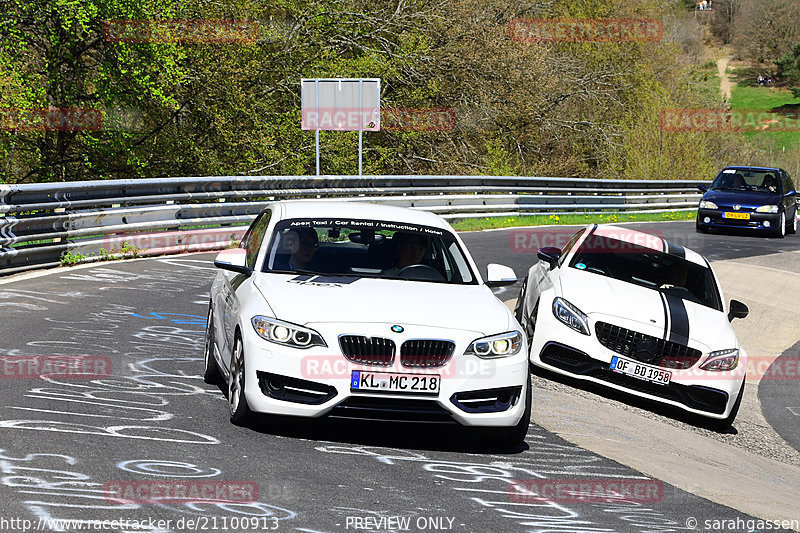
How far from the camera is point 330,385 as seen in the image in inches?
251

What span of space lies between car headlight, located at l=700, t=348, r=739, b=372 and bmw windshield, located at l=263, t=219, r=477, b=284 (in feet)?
9.35

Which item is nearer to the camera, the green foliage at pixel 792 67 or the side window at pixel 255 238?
the side window at pixel 255 238

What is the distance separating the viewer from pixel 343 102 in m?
26.0

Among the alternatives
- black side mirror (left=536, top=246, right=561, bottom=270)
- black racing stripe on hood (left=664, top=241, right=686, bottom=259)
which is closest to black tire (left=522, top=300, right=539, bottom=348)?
black side mirror (left=536, top=246, right=561, bottom=270)

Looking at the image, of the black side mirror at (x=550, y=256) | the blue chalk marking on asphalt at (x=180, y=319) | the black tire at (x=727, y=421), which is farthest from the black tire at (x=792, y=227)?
the blue chalk marking on asphalt at (x=180, y=319)

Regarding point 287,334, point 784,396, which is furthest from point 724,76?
point 287,334

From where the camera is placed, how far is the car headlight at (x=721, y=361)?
9602 mm

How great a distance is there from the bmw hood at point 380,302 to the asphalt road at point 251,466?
2.44 feet

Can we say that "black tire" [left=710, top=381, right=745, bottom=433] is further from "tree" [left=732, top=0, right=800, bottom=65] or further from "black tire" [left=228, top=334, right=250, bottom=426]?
"tree" [left=732, top=0, right=800, bottom=65]

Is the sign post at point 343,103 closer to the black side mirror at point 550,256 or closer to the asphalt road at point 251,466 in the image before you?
the black side mirror at point 550,256

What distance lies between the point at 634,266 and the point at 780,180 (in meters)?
18.4

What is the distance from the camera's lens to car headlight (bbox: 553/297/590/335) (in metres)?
9.66

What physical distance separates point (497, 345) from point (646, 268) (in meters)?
4.72

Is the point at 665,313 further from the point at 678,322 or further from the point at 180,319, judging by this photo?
the point at 180,319
